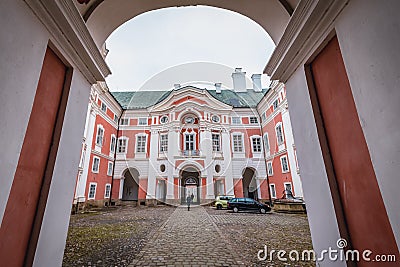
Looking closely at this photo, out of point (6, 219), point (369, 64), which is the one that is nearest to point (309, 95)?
point (369, 64)

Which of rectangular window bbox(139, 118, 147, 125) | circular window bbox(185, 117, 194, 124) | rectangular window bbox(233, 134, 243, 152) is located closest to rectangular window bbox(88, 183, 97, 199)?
rectangular window bbox(139, 118, 147, 125)

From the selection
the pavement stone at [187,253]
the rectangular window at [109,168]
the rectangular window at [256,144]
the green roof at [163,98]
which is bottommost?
the pavement stone at [187,253]

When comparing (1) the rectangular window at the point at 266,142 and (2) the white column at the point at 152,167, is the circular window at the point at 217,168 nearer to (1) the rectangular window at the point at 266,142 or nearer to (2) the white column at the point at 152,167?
(1) the rectangular window at the point at 266,142

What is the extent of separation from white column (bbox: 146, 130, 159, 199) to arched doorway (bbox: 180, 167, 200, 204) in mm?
2745

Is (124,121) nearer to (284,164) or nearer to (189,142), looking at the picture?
(189,142)

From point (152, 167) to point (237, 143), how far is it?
877 cm

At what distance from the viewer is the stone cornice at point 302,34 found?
178cm

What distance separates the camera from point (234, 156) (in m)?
19.3

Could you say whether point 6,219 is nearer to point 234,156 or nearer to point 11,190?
point 11,190

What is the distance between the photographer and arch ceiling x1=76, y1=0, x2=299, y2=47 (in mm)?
2504

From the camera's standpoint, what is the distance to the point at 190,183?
23.2 meters

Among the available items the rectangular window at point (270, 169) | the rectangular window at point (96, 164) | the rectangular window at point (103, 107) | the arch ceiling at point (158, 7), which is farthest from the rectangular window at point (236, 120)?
the arch ceiling at point (158, 7)

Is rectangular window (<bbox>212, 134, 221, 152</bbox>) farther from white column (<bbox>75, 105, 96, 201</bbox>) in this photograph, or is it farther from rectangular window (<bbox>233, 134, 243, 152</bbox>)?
white column (<bbox>75, 105, 96, 201</bbox>)

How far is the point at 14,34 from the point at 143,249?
455 cm
